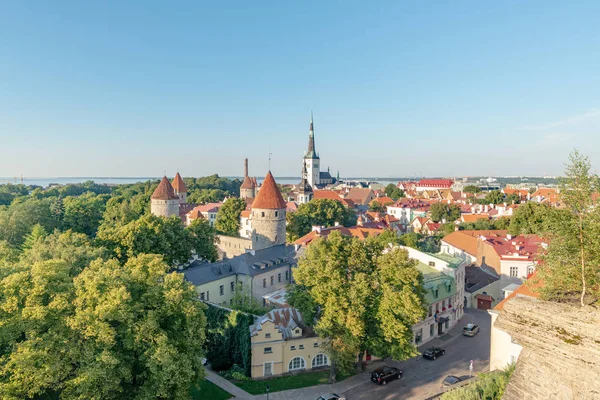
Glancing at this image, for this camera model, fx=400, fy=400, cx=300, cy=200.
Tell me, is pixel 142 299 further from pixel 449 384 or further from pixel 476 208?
pixel 476 208

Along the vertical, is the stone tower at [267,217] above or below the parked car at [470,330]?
above

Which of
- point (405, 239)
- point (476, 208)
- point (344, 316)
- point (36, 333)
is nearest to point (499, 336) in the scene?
point (344, 316)

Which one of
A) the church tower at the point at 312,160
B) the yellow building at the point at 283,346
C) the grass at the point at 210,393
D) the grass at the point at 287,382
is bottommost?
the grass at the point at 287,382

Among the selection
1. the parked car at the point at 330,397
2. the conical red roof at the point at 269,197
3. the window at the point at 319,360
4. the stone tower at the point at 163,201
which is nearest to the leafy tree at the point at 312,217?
the conical red roof at the point at 269,197

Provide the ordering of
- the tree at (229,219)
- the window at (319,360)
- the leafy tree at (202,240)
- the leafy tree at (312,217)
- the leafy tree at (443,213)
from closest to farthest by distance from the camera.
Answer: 1. the window at (319,360)
2. the leafy tree at (202,240)
3. the leafy tree at (312,217)
4. the tree at (229,219)
5. the leafy tree at (443,213)

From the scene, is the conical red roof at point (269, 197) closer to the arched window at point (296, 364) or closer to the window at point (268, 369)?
the arched window at point (296, 364)

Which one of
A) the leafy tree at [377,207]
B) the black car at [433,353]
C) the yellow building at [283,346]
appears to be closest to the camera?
the yellow building at [283,346]

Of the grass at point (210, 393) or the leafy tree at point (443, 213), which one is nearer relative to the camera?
the grass at point (210, 393)

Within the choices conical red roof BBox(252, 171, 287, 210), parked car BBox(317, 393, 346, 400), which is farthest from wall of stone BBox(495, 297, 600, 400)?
conical red roof BBox(252, 171, 287, 210)

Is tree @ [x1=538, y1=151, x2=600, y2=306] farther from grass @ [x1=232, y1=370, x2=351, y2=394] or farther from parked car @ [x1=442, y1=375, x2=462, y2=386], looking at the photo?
grass @ [x1=232, y1=370, x2=351, y2=394]
